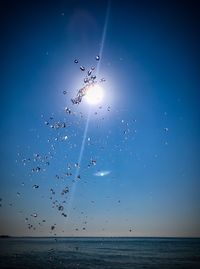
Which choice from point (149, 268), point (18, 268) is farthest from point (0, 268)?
point (149, 268)

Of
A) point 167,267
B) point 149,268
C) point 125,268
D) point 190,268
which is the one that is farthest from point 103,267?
point 190,268

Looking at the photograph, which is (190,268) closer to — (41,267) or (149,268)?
(149,268)

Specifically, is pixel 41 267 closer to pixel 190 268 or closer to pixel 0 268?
pixel 0 268

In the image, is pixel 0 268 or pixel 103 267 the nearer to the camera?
pixel 0 268

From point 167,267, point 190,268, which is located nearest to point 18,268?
point 167,267

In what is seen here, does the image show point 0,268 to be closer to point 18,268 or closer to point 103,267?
point 18,268

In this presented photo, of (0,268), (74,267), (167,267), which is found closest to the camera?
(0,268)

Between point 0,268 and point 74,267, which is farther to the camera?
point 74,267

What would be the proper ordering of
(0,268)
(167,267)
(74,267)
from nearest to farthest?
1. (0,268)
2. (74,267)
3. (167,267)
